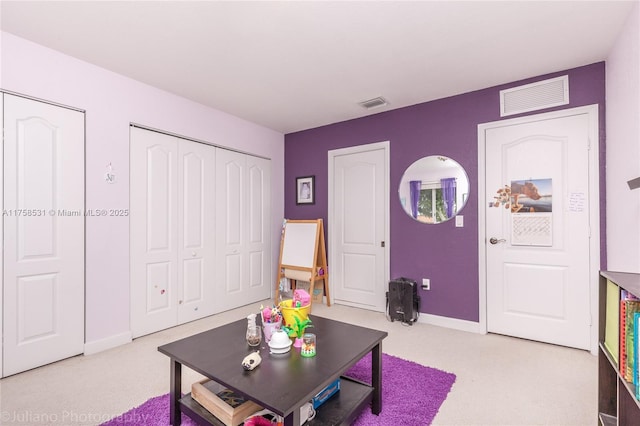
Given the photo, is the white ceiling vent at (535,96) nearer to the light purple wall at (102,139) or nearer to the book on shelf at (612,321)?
the book on shelf at (612,321)

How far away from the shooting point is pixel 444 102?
3.53 metres

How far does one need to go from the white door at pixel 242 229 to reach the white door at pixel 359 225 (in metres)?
0.97

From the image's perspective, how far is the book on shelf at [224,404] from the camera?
5.07 ft

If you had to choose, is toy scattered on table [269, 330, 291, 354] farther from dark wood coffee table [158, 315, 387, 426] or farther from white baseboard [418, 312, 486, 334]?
white baseboard [418, 312, 486, 334]

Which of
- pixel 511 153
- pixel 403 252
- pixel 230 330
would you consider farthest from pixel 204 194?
pixel 511 153

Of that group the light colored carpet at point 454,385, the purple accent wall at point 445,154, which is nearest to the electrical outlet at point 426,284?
the purple accent wall at point 445,154

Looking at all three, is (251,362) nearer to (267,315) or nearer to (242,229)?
(267,315)

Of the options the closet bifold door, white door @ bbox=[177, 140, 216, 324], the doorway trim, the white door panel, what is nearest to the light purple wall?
the closet bifold door

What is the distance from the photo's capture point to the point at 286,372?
152 centimetres

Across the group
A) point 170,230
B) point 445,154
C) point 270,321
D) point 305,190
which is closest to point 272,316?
point 270,321

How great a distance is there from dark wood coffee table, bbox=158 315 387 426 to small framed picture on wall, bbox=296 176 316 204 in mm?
2678

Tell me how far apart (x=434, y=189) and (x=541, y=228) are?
1.07 metres

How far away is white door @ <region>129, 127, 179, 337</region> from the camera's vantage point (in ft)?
10.3

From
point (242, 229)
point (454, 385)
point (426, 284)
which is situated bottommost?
point (454, 385)
